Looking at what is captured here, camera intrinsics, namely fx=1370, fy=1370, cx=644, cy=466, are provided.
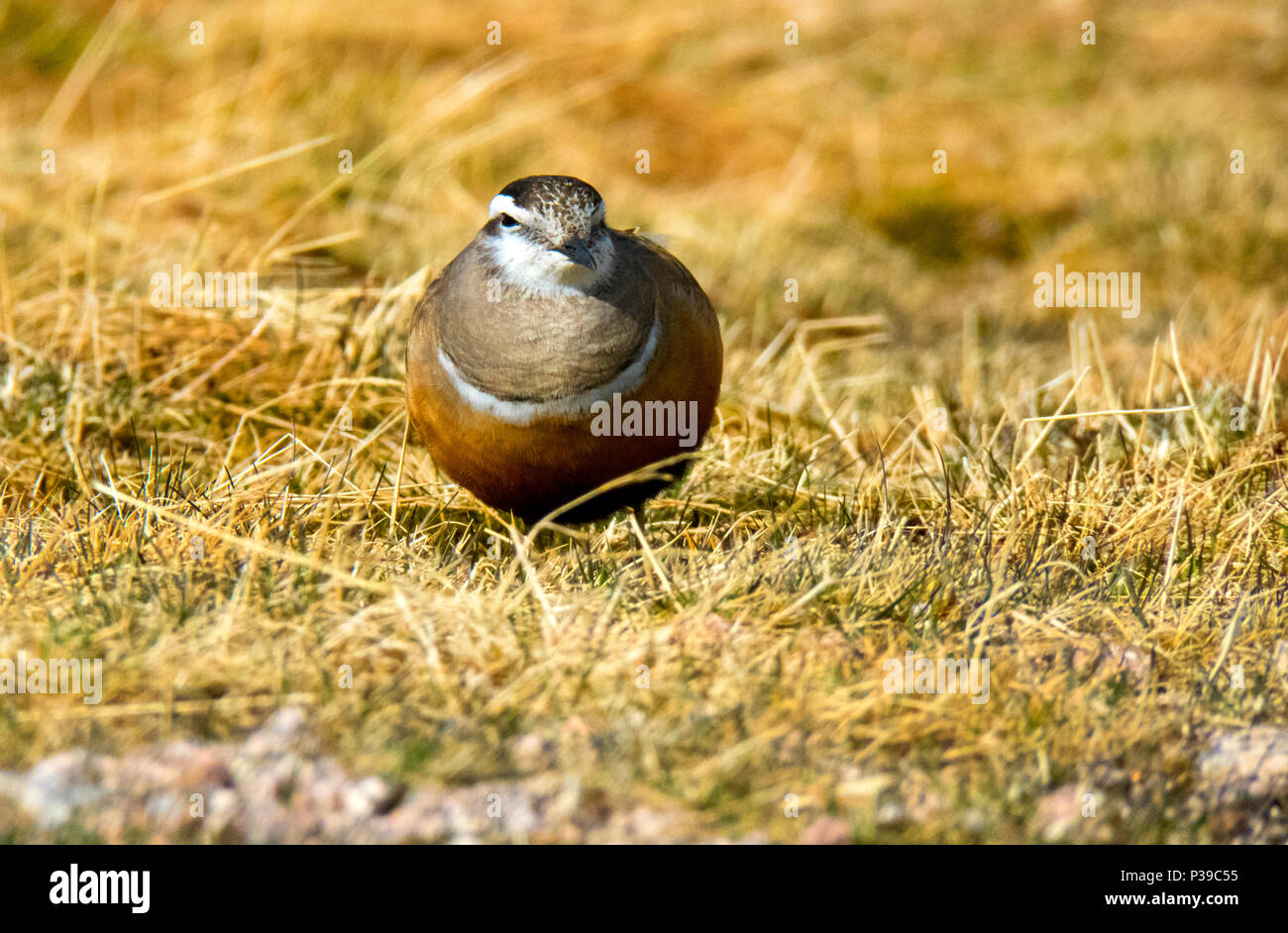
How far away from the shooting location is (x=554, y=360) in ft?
13.5

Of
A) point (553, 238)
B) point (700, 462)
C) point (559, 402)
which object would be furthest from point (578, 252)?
point (700, 462)

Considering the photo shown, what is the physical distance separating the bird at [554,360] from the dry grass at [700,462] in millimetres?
293

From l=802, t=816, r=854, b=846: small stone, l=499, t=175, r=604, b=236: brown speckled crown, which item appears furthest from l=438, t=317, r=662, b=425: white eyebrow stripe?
l=802, t=816, r=854, b=846: small stone

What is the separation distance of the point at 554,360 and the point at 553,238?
14.3 inches

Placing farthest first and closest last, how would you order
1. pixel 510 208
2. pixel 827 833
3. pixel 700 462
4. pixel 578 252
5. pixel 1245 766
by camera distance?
pixel 700 462 → pixel 510 208 → pixel 578 252 → pixel 1245 766 → pixel 827 833

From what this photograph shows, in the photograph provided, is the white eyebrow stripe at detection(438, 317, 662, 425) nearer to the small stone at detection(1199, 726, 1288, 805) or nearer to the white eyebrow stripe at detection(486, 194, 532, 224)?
the white eyebrow stripe at detection(486, 194, 532, 224)

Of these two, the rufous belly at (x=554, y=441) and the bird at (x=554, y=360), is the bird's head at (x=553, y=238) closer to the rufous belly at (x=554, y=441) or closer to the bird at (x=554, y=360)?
the bird at (x=554, y=360)

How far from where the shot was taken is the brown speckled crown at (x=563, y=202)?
13.4 ft

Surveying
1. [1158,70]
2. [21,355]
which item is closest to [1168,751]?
[21,355]

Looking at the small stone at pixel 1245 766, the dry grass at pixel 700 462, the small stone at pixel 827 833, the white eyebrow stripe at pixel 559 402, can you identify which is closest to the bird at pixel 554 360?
the white eyebrow stripe at pixel 559 402

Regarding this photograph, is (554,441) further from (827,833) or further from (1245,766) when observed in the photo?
(1245,766)

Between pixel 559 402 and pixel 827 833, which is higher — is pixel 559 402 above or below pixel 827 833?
above

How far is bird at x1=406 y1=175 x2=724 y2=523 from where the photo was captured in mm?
4121

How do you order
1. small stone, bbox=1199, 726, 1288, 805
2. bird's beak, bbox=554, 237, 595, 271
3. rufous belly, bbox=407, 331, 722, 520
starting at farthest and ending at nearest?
rufous belly, bbox=407, 331, 722, 520, bird's beak, bbox=554, 237, 595, 271, small stone, bbox=1199, 726, 1288, 805
